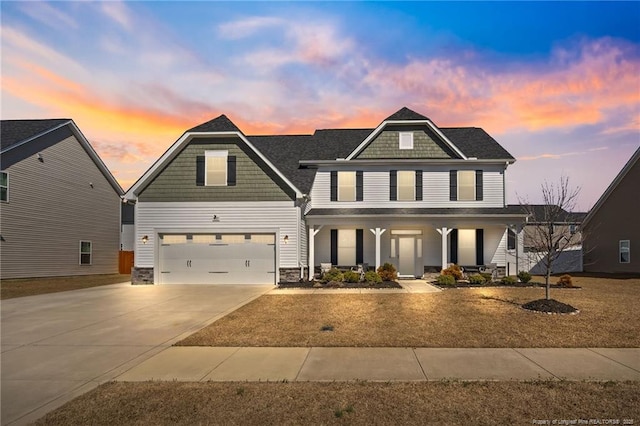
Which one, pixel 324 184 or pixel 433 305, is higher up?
pixel 324 184

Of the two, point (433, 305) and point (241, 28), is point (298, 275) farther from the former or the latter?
point (241, 28)

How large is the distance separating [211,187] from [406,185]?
413 inches

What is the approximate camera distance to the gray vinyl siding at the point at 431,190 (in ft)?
77.7

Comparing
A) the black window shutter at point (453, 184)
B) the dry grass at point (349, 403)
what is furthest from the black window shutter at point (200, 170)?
the dry grass at point (349, 403)

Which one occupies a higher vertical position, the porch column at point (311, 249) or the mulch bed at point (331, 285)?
the porch column at point (311, 249)

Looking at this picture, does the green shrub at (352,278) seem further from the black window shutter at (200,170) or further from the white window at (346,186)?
the black window shutter at (200,170)

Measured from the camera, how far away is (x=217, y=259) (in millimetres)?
21125

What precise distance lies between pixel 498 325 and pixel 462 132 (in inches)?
761

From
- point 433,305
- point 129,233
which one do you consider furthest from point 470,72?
point 129,233

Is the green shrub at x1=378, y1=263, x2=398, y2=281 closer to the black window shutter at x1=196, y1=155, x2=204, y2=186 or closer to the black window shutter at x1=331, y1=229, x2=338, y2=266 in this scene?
the black window shutter at x1=331, y1=229, x2=338, y2=266

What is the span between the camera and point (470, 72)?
62.1 ft

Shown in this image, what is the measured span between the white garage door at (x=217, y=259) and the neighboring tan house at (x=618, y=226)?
18.5 m

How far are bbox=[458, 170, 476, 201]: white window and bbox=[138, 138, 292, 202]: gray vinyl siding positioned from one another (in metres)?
9.95

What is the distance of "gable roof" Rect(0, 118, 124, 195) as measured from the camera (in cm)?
2284
